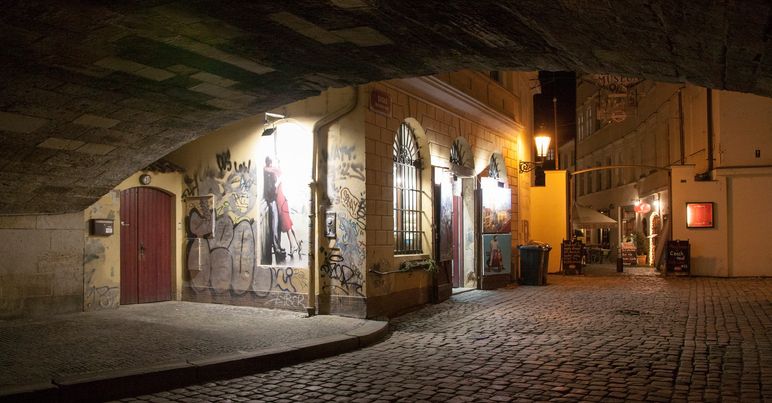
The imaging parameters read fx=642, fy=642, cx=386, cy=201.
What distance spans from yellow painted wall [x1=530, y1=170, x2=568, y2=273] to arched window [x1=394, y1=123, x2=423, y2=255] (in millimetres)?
9037

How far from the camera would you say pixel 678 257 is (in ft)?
65.6

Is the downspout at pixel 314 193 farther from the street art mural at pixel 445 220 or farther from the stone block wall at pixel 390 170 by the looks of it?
the street art mural at pixel 445 220

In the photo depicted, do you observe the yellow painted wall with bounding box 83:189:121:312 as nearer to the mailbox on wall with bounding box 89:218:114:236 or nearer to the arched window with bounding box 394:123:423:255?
the mailbox on wall with bounding box 89:218:114:236

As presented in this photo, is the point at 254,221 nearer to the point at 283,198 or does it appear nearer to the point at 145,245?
the point at 283,198

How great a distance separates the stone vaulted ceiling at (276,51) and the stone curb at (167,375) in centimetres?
303

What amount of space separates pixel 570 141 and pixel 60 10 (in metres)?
42.6

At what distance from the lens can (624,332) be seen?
9.30m

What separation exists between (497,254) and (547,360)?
859 centimetres

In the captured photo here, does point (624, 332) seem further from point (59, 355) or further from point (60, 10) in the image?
point (60, 10)

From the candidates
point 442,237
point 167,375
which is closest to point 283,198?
point 442,237

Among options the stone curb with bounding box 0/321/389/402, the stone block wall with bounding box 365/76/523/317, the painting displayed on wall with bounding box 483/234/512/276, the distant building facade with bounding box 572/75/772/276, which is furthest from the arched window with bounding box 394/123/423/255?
the distant building facade with bounding box 572/75/772/276

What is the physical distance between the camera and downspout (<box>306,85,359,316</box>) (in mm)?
10773

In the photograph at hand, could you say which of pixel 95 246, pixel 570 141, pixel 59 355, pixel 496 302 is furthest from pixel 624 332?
pixel 570 141

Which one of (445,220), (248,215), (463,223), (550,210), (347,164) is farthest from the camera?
(550,210)
